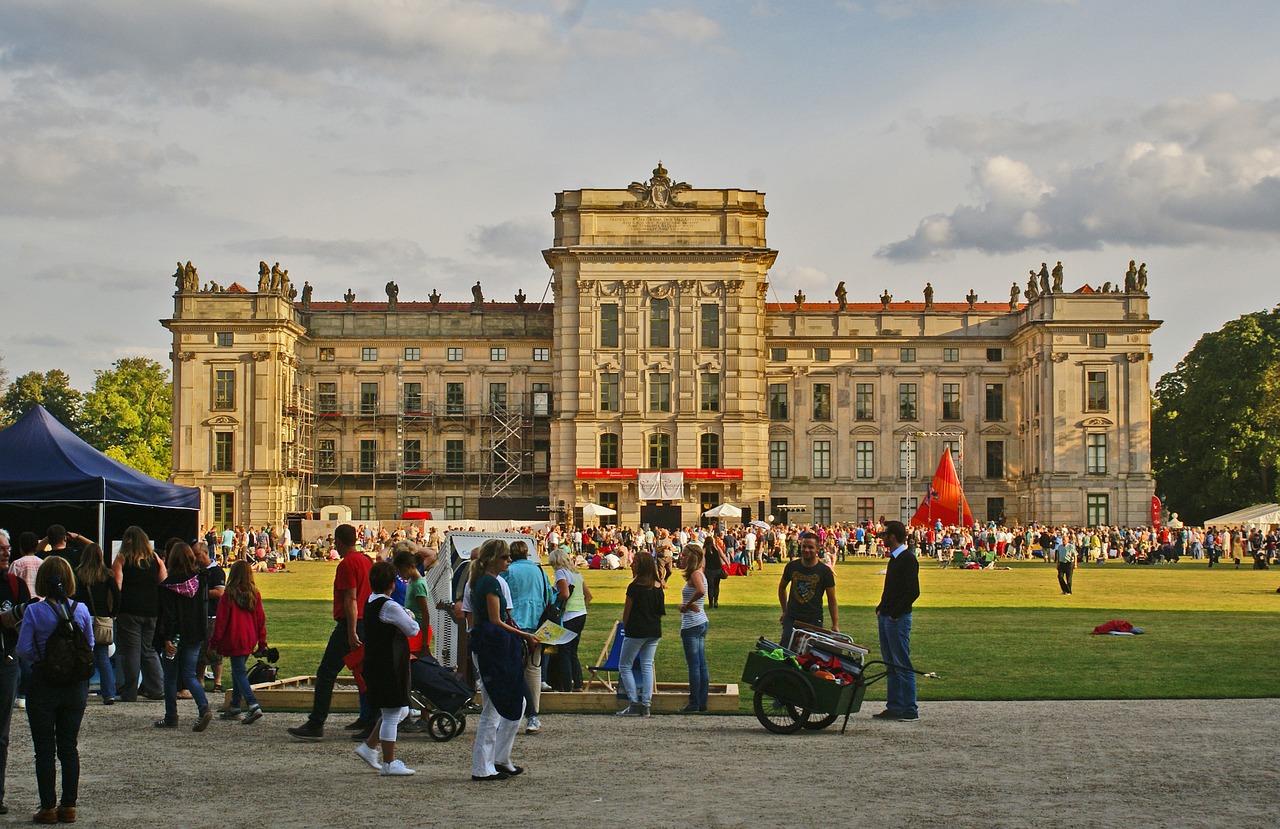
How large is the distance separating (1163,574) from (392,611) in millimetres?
41614

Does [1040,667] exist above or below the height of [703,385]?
below

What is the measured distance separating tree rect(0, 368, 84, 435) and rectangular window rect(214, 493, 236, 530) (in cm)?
3484

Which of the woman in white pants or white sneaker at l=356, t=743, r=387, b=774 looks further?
white sneaker at l=356, t=743, r=387, b=774

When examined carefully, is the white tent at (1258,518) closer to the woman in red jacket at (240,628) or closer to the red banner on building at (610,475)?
the red banner on building at (610,475)

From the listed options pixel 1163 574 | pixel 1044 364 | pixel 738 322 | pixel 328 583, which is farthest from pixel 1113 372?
pixel 328 583

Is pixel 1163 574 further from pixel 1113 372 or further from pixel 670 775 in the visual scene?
pixel 670 775

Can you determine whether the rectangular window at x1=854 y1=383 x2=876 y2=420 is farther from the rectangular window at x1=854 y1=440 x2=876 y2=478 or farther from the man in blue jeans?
the man in blue jeans

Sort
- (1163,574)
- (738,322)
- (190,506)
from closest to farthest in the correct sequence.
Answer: (190,506), (1163,574), (738,322)

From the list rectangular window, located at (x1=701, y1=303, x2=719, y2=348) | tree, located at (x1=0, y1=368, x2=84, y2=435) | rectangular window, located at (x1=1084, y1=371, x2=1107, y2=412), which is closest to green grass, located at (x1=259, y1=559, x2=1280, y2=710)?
rectangular window, located at (x1=701, y1=303, x2=719, y2=348)

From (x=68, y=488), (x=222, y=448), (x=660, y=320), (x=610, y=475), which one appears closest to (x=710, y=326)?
(x=660, y=320)

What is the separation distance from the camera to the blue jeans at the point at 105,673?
16578 millimetres

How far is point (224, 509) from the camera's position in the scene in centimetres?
7519

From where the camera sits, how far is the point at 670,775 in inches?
485

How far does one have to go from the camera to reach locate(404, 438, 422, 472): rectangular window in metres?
79.4
